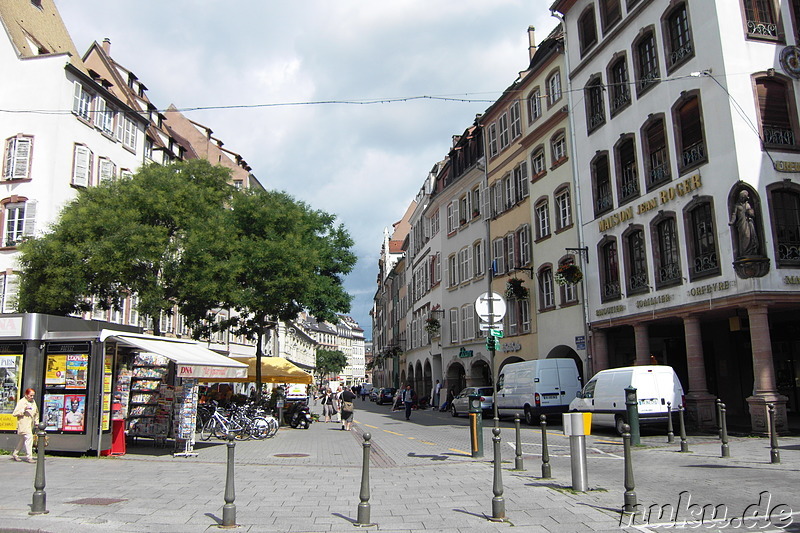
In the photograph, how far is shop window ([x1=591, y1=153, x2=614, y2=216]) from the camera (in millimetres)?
25000

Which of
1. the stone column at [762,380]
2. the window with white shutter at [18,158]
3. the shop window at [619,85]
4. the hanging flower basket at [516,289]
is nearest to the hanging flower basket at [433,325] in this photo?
the hanging flower basket at [516,289]

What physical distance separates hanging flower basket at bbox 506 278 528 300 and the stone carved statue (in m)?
13.2

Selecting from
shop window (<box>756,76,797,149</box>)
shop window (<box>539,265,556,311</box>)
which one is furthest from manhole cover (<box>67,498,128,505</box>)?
shop window (<box>539,265,556,311</box>)

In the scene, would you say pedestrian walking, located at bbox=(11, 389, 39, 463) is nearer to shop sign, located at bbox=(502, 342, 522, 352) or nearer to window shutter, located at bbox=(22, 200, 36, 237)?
window shutter, located at bbox=(22, 200, 36, 237)

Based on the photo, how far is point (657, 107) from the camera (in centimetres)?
2164

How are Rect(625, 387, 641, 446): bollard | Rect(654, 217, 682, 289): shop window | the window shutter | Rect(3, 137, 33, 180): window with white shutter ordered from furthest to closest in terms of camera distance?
Rect(3, 137, 33, 180): window with white shutter, the window shutter, Rect(654, 217, 682, 289): shop window, Rect(625, 387, 641, 446): bollard

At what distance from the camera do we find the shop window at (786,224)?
17.9 metres

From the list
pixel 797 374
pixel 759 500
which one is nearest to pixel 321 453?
pixel 759 500

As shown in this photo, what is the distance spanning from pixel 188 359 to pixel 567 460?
9.06 metres

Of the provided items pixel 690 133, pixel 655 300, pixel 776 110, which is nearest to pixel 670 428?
pixel 655 300

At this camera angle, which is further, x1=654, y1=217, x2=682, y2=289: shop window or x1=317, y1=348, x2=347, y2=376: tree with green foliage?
x1=317, y1=348, x2=347, y2=376: tree with green foliage

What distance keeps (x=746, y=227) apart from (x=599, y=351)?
8765mm

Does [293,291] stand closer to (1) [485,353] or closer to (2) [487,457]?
(2) [487,457]

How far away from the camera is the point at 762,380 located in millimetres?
17359
